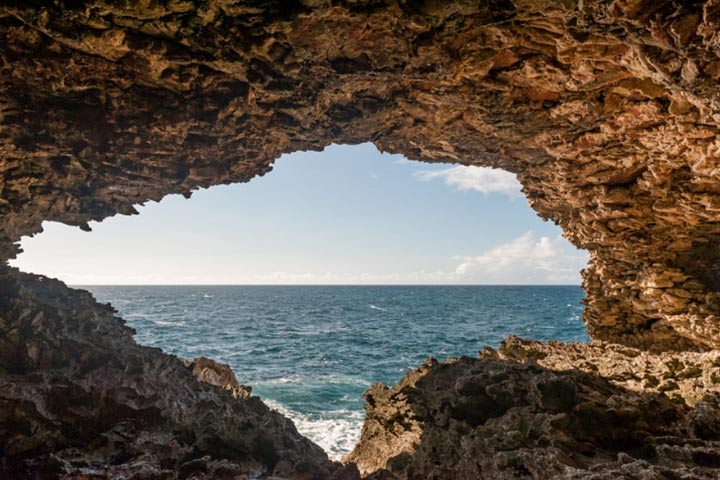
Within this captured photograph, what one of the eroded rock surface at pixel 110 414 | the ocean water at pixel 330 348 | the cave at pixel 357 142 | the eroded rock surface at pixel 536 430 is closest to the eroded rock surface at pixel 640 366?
the cave at pixel 357 142

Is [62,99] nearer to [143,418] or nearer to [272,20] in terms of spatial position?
[272,20]

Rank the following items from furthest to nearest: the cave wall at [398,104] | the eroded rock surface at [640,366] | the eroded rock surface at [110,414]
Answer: the eroded rock surface at [640,366]
the cave wall at [398,104]
the eroded rock surface at [110,414]

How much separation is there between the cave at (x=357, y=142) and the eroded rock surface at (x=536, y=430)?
50 millimetres

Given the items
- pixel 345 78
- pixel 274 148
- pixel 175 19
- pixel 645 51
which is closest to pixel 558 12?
pixel 645 51

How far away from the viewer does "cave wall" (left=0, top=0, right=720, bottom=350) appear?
7.27 m

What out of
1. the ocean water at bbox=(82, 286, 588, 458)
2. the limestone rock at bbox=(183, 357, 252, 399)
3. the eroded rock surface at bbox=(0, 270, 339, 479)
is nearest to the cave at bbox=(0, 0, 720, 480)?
the eroded rock surface at bbox=(0, 270, 339, 479)

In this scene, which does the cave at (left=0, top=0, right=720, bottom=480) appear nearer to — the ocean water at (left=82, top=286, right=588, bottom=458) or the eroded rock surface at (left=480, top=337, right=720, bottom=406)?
the eroded rock surface at (left=480, top=337, right=720, bottom=406)

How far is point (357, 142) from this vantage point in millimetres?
14867

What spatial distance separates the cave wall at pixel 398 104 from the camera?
727 centimetres

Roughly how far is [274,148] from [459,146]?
7035 millimetres

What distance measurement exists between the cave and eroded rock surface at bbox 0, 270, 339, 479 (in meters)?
0.05

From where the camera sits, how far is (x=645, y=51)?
6.59 metres

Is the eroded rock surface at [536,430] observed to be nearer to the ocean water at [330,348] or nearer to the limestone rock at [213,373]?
the limestone rock at [213,373]

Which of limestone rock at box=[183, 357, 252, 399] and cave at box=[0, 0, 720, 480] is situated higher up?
cave at box=[0, 0, 720, 480]
